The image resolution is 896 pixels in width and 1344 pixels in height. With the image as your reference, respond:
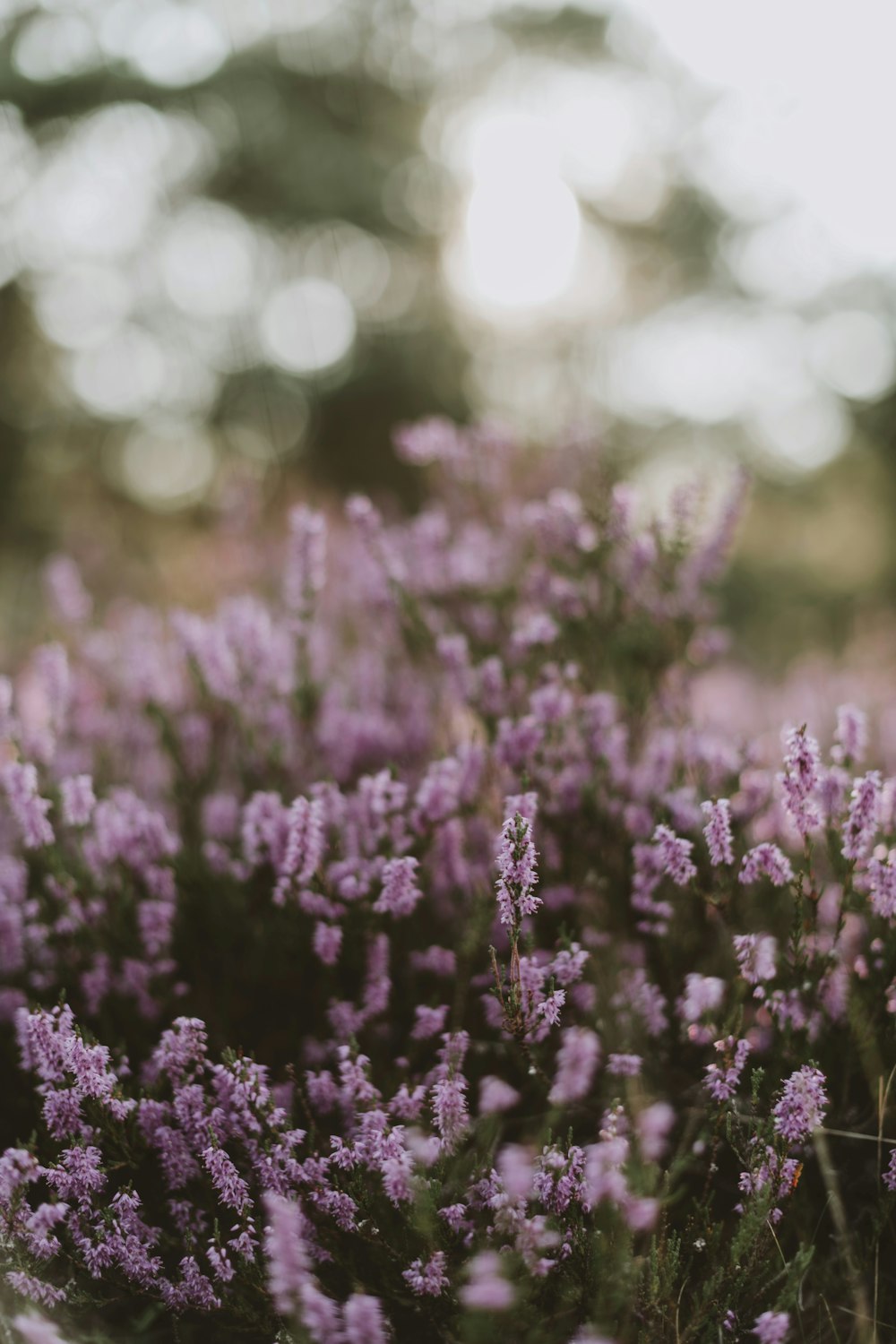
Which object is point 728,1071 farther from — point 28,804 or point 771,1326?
point 28,804

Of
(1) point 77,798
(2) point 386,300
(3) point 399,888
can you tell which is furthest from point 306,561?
(2) point 386,300

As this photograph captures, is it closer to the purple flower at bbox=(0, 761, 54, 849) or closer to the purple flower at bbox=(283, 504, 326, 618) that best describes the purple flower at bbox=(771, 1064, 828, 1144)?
the purple flower at bbox=(0, 761, 54, 849)

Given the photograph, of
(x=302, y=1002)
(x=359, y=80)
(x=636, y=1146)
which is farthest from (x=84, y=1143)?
(x=359, y=80)

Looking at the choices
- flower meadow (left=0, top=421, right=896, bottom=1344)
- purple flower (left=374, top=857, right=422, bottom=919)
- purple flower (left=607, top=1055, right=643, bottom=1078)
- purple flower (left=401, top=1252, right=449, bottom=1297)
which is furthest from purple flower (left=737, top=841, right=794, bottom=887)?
purple flower (left=401, top=1252, right=449, bottom=1297)

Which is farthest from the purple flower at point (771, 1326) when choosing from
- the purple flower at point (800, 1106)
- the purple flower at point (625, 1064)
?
the purple flower at point (625, 1064)

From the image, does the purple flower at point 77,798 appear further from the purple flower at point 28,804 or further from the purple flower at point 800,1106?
the purple flower at point 800,1106

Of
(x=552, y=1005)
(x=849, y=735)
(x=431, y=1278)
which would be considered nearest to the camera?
(x=431, y=1278)

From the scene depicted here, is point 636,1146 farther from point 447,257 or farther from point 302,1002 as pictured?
point 447,257
